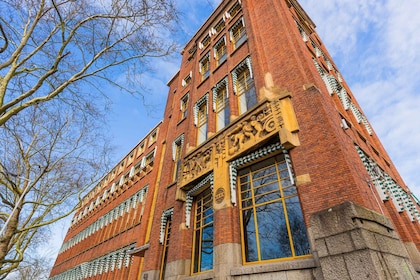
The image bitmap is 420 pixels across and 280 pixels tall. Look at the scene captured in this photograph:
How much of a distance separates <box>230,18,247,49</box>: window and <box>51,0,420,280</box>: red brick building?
0.20 ft

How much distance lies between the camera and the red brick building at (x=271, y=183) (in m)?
4.11

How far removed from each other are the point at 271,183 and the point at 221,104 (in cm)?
502

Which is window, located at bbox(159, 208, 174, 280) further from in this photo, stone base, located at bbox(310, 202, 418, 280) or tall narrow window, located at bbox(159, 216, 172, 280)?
stone base, located at bbox(310, 202, 418, 280)

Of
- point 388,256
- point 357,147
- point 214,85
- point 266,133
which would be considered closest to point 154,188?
point 214,85

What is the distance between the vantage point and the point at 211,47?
1355 cm

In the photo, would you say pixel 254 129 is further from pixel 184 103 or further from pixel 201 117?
pixel 184 103

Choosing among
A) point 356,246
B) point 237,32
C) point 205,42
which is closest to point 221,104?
point 237,32

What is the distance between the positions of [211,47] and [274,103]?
8371 mm

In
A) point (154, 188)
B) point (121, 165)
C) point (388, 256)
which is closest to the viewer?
point (388, 256)

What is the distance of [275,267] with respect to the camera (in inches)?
187

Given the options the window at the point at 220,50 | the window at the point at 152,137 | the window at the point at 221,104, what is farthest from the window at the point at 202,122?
the window at the point at 152,137

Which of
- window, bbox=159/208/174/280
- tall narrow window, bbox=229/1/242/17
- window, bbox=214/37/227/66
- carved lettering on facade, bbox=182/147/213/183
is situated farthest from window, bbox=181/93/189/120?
window, bbox=159/208/174/280

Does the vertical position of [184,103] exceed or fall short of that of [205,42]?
it falls short

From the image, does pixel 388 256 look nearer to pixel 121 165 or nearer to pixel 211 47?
pixel 211 47
